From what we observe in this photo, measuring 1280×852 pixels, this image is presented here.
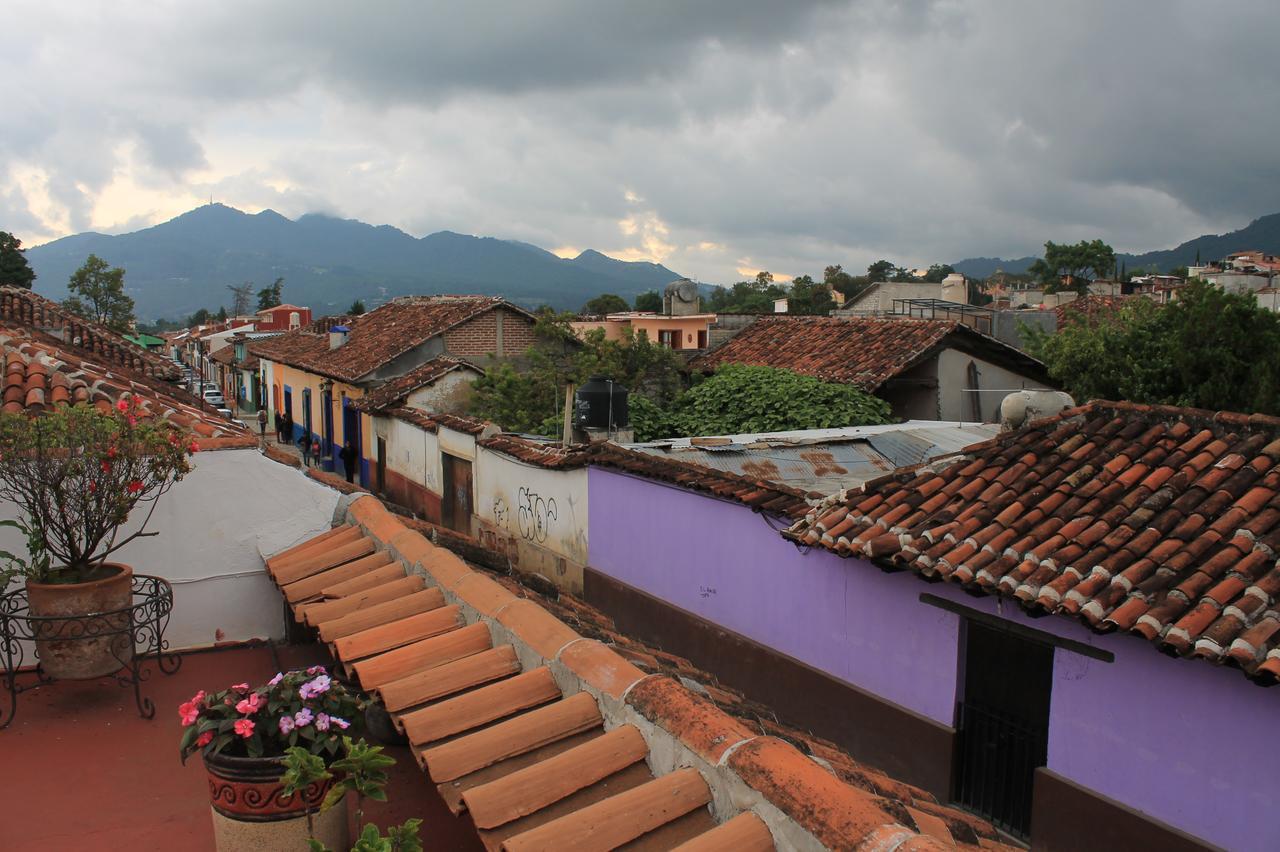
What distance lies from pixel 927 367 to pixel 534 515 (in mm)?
10695

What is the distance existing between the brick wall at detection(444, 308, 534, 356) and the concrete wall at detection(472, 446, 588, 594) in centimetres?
954

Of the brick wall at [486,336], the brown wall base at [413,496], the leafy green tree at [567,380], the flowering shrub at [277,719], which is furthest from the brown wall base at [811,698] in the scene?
the brick wall at [486,336]

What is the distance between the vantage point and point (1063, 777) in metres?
7.09

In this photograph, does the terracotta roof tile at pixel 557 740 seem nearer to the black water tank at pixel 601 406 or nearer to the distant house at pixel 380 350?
the black water tank at pixel 601 406

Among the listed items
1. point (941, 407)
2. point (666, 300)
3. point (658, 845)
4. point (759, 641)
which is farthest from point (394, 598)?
point (666, 300)

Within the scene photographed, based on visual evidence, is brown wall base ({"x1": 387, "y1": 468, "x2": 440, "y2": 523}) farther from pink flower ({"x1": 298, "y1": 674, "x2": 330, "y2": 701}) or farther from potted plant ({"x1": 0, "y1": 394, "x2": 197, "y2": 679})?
pink flower ({"x1": 298, "y1": 674, "x2": 330, "y2": 701})

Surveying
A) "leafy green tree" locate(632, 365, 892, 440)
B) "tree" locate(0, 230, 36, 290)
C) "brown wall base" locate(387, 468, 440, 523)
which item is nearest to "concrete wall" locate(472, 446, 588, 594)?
"brown wall base" locate(387, 468, 440, 523)

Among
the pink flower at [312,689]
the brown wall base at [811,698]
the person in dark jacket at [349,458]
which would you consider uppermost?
the pink flower at [312,689]

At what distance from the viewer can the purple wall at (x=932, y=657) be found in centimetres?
600

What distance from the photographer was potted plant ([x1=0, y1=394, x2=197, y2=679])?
15.9ft

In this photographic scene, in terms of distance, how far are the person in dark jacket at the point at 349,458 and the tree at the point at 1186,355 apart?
1794 cm

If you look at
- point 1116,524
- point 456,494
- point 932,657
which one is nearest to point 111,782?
point 932,657

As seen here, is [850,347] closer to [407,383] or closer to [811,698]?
[407,383]

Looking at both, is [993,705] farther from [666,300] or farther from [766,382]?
[666,300]
